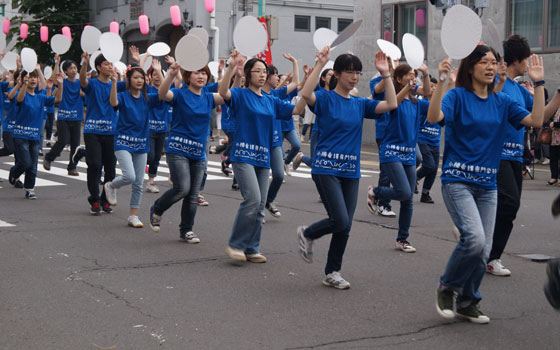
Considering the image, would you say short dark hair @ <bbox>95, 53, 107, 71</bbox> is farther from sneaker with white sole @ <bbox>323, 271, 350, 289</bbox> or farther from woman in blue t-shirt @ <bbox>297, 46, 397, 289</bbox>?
sneaker with white sole @ <bbox>323, 271, 350, 289</bbox>

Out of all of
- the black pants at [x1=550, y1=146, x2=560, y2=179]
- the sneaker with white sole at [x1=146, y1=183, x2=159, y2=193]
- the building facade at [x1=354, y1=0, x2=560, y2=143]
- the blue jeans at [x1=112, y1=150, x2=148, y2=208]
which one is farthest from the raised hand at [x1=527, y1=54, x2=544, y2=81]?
the building facade at [x1=354, y1=0, x2=560, y2=143]

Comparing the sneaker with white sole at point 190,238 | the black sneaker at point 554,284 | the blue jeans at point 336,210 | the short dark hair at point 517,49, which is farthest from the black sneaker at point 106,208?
the black sneaker at point 554,284

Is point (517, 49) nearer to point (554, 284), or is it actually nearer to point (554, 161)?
point (554, 284)

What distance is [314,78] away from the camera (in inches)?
244

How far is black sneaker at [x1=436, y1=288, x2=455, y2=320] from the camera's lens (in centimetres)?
546

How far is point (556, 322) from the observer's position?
547cm

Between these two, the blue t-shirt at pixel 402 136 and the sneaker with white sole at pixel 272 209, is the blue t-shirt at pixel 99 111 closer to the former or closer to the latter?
the sneaker with white sole at pixel 272 209

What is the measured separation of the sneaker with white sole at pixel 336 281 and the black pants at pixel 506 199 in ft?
4.79

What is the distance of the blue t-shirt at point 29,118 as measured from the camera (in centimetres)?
1175

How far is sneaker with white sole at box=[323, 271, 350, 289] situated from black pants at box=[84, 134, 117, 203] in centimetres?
452

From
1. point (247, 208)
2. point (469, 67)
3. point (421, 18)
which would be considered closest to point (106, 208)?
point (247, 208)

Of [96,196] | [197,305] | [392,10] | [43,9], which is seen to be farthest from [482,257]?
[43,9]

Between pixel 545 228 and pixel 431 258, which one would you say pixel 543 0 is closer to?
pixel 545 228

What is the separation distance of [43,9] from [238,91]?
40009 millimetres
